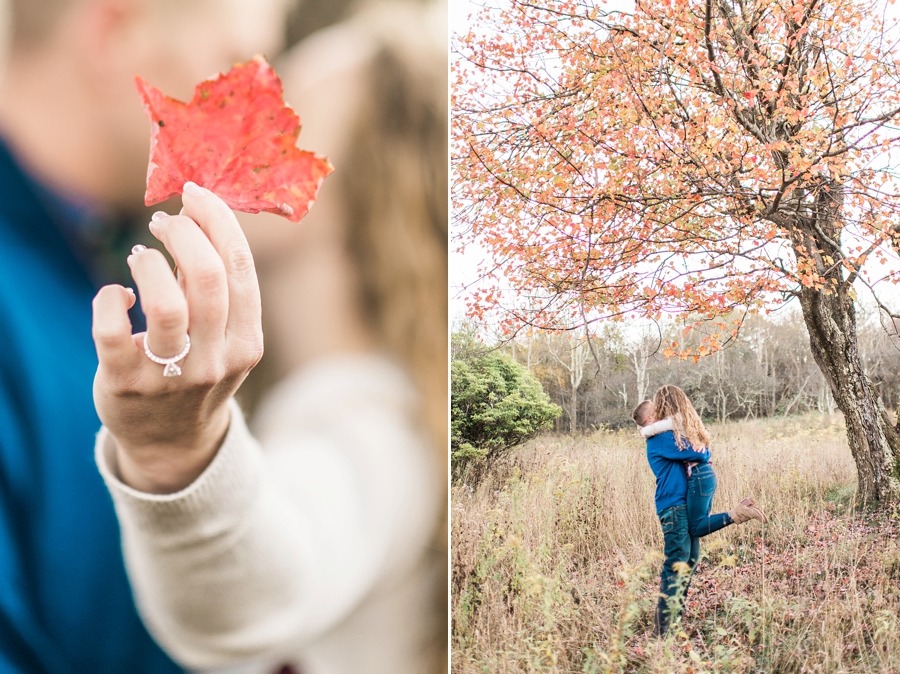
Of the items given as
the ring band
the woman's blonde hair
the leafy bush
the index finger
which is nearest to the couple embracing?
the woman's blonde hair

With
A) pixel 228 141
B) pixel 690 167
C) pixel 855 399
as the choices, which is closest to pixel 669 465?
pixel 855 399

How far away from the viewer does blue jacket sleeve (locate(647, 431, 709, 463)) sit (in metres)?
2.37

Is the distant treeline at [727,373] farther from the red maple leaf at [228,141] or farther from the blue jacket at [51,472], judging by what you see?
the blue jacket at [51,472]

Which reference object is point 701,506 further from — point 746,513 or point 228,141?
point 228,141

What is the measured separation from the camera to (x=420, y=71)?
2496mm

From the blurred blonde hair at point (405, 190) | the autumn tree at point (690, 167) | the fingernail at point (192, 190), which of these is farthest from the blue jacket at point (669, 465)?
the fingernail at point (192, 190)

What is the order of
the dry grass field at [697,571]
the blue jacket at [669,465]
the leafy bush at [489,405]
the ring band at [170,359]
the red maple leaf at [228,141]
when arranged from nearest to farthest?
the ring band at [170,359]
the red maple leaf at [228,141]
the dry grass field at [697,571]
the blue jacket at [669,465]
the leafy bush at [489,405]

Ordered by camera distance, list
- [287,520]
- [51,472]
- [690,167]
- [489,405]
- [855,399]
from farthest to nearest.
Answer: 1. [489,405]
2. [690,167]
3. [855,399]
4. [287,520]
5. [51,472]

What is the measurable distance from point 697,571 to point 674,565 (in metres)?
0.08

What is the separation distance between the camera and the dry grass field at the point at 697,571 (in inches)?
88.3

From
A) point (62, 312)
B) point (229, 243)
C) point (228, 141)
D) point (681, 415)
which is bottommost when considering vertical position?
point (681, 415)

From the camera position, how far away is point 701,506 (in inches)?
92.4

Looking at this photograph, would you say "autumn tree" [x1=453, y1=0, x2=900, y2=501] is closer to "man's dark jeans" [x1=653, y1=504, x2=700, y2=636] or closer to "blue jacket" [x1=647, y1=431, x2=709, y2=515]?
"blue jacket" [x1=647, y1=431, x2=709, y2=515]

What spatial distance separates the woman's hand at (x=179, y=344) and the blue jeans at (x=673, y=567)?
1.56 meters
